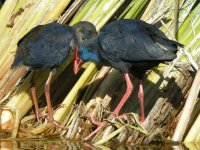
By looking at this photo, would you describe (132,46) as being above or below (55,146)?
above

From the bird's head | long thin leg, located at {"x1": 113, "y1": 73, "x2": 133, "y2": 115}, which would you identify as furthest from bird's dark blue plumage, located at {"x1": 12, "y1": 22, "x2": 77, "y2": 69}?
long thin leg, located at {"x1": 113, "y1": 73, "x2": 133, "y2": 115}

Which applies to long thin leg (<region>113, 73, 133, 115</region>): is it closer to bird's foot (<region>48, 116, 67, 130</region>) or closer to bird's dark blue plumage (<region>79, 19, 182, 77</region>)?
bird's dark blue plumage (<region>79, 19, 182, 77</region>)

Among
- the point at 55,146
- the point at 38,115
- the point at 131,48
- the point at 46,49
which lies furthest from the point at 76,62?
the point at 55,146

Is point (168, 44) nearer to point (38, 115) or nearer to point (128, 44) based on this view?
point (128, 44)

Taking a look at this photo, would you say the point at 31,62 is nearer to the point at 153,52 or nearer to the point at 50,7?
the point at 50,7

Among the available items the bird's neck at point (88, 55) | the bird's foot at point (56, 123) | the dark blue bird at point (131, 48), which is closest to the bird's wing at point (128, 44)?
the dark blue bird at point (131, 48)

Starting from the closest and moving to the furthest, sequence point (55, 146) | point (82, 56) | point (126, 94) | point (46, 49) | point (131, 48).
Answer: point (55, 146) → point (131, 48) → point (126, 94) → point (46, 49) → point (82, 56)

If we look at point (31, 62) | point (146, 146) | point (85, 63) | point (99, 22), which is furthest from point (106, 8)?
point (146, 146)
